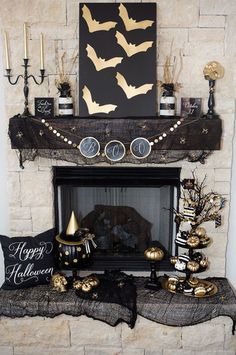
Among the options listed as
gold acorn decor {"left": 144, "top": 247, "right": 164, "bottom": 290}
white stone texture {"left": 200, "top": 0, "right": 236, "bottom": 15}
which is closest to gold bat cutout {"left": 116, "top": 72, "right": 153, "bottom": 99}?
white stone texture {"left": 200, "top": 0, "right": 236, "bottom": 15}

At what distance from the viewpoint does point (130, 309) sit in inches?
96.9

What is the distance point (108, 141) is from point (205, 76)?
68 centimetres

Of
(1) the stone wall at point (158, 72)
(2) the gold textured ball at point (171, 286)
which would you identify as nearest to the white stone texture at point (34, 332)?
(1) the stone wall at point (158, 72)

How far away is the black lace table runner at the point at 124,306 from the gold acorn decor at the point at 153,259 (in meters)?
0.09

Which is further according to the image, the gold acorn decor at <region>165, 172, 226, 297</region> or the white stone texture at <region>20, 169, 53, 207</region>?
the white stone texture at <region>20, 169, 53, 207</region>

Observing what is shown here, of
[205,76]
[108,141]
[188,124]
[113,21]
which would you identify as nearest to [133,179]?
[108,141]

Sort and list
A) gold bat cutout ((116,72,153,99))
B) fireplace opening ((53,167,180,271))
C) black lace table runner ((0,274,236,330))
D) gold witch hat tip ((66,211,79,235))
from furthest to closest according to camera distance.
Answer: fireplace opening ((53,167,180,271))
gold witch hat tip ((66,211,79,235))
gold bat cutout ((116,72,153,99))
black lace table runner ((0,274,236,330))

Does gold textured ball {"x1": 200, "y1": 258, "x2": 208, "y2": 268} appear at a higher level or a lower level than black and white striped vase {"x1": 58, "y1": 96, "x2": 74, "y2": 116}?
lower

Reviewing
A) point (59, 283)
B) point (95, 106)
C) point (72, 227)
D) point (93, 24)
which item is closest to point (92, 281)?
point (59, 283)

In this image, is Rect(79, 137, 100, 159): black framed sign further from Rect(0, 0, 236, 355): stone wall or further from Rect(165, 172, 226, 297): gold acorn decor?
Rect(165, 172, 226, 297): gold acorn decor

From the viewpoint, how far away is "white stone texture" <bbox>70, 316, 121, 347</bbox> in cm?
250

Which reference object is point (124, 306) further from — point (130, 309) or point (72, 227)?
point (72, 227)

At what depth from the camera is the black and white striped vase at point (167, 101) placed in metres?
2.53

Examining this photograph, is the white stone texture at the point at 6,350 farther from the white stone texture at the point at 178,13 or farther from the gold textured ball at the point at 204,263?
the white stone texture at the point at 178,13
